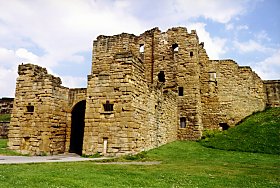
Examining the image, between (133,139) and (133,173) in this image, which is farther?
(133,139)

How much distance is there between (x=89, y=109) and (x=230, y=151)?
29.4 feet

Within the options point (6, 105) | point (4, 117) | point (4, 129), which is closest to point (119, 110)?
point (4, 129)

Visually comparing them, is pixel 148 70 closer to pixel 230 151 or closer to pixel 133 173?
pixel 230 151

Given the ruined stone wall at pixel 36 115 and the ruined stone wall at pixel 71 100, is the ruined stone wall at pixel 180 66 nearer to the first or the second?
the ruined stone wall at pixel 71 100

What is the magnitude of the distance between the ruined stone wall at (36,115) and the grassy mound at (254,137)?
10.2 metres

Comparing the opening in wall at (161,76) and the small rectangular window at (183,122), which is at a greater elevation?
the opening in wall at (161,76)

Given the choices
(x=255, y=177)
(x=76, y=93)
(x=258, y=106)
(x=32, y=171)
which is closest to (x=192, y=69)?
(x=258, y=106)

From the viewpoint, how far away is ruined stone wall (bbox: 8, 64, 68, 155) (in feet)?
53.9

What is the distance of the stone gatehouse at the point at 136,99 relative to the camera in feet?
48.2

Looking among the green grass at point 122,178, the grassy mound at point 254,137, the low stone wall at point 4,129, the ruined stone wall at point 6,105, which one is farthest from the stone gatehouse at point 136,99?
the ruined stone wall at point 6,105

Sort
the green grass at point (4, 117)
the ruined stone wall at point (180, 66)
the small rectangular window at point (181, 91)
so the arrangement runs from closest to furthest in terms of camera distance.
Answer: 1. the ruined stone wall at point (180, 66)
2. the small rectangular window at point (181, 91)
3. the green grass at point (4, 117)

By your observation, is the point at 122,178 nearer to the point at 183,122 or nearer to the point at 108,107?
the point at 108,107

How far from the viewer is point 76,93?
63.4 ft

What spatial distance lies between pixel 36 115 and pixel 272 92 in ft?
68.4
